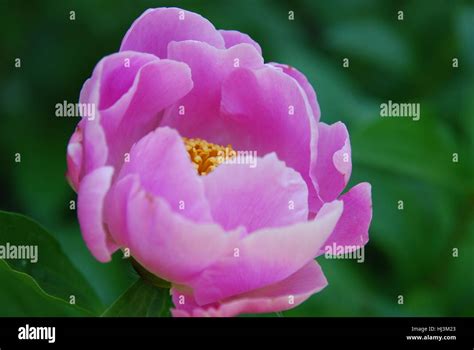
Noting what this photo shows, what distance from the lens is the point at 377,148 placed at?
152cm

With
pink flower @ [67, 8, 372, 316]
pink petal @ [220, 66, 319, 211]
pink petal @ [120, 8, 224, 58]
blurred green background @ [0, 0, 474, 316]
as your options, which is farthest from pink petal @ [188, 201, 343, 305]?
blurred green background @ [0, 0, 474, 316]

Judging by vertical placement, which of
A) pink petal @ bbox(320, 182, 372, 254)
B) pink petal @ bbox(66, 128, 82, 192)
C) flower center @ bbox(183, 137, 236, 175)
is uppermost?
flower center @ bbox(183, 137, 236, 175)

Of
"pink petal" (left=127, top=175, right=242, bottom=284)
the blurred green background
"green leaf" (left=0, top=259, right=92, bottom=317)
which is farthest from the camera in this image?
the blurred green background

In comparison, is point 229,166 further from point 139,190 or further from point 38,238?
point 38,238

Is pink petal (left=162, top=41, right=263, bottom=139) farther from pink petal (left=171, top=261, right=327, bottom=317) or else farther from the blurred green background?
the blurred green background

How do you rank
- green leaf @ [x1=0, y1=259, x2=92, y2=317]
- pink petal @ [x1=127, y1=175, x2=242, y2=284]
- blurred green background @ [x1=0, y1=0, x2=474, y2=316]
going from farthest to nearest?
blurred green background @ [x1=0, y1=0, x2=474, y2=316]
green leaf @ [x1=0, y1=259, x2=92, y2=317]
pink petal @ [x1=127, y1=175, x2=242, y2=284]

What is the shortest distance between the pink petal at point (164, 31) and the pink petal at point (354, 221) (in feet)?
0.75

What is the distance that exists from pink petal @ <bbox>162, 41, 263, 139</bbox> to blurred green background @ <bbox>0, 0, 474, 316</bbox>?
0.43 metres

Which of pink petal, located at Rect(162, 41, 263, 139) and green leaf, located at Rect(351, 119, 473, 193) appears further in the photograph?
green leaf, located at Rect(351, 119, 473, 193)

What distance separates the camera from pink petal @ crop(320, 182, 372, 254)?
2.88 feet

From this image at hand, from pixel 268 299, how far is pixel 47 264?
30 cm

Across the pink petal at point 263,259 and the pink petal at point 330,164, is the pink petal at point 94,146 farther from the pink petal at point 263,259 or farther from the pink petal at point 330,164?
the pink petal at point 330,164
